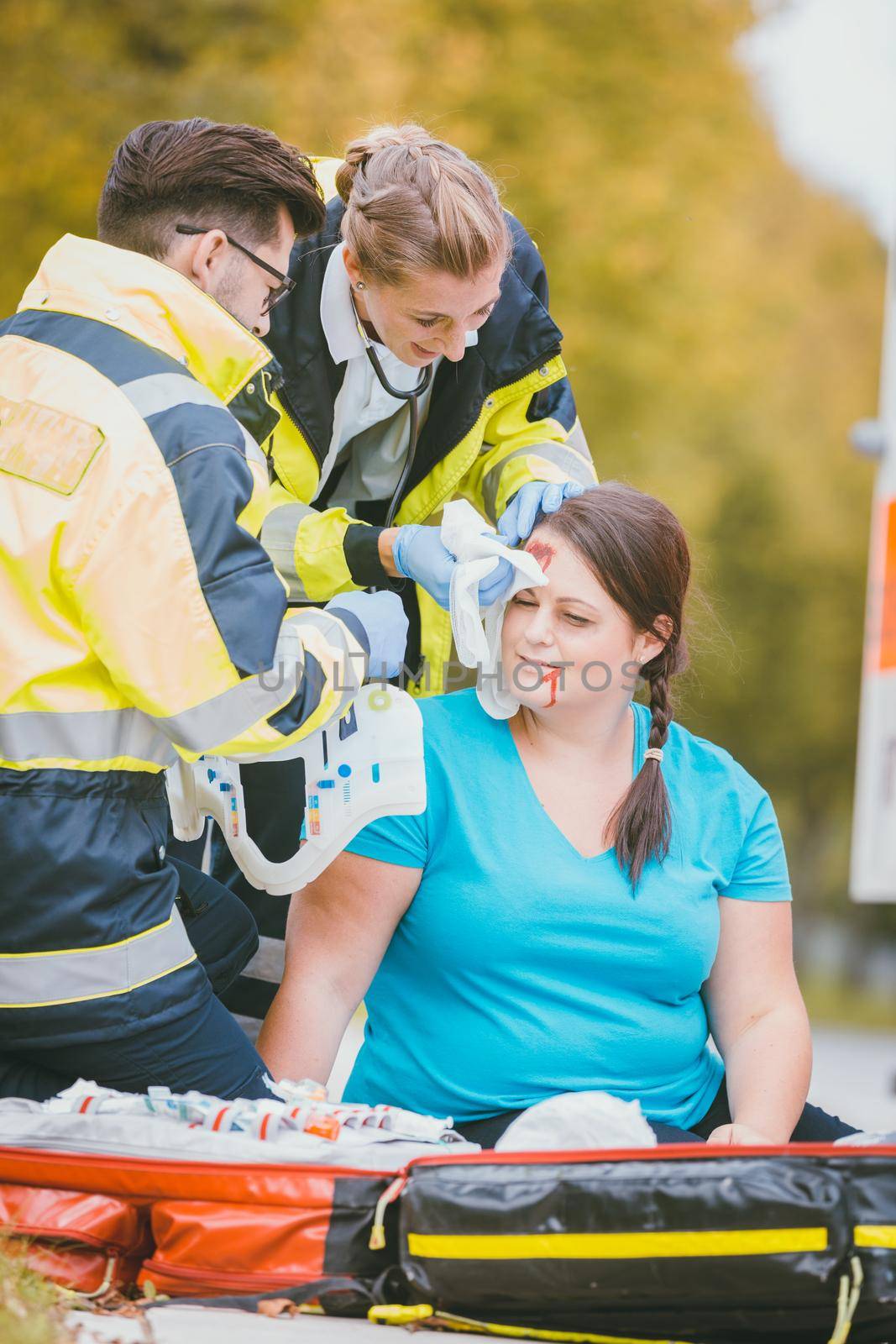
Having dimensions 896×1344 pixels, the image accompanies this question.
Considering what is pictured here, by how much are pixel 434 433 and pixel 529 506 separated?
0.45m

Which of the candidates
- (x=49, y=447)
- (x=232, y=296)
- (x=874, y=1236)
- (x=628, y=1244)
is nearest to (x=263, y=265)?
(x=232, y=296)

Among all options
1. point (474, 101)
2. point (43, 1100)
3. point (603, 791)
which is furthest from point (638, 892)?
point (474, 101)

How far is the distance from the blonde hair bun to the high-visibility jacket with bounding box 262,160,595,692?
0.75 ft

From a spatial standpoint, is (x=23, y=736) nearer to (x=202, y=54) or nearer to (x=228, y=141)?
(x=228, y=141)

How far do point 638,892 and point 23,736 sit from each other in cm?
112

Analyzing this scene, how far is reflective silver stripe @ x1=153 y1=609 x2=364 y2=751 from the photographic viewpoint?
2.26m

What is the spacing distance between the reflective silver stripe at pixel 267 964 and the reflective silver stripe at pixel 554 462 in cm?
109

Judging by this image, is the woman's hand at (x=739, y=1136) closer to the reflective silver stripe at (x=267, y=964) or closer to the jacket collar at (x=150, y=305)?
the reflective silver stripe at (x=267, y=964)

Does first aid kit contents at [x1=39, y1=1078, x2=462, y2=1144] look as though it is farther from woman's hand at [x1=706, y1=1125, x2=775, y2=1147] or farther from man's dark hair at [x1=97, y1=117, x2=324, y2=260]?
man's dark hair at [x1=97, y1=117, x2=324, y2=260]

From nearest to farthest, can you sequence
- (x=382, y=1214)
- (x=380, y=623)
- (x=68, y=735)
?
(x=382, y=1214) < (x=68, y=735) < (x=380, y=623)

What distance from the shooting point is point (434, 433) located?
3.33 meters

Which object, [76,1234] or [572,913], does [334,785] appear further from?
[76,1234]

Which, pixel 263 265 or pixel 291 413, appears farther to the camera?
pixel 291 413

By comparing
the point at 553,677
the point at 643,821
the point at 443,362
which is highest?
the point at 443,362
